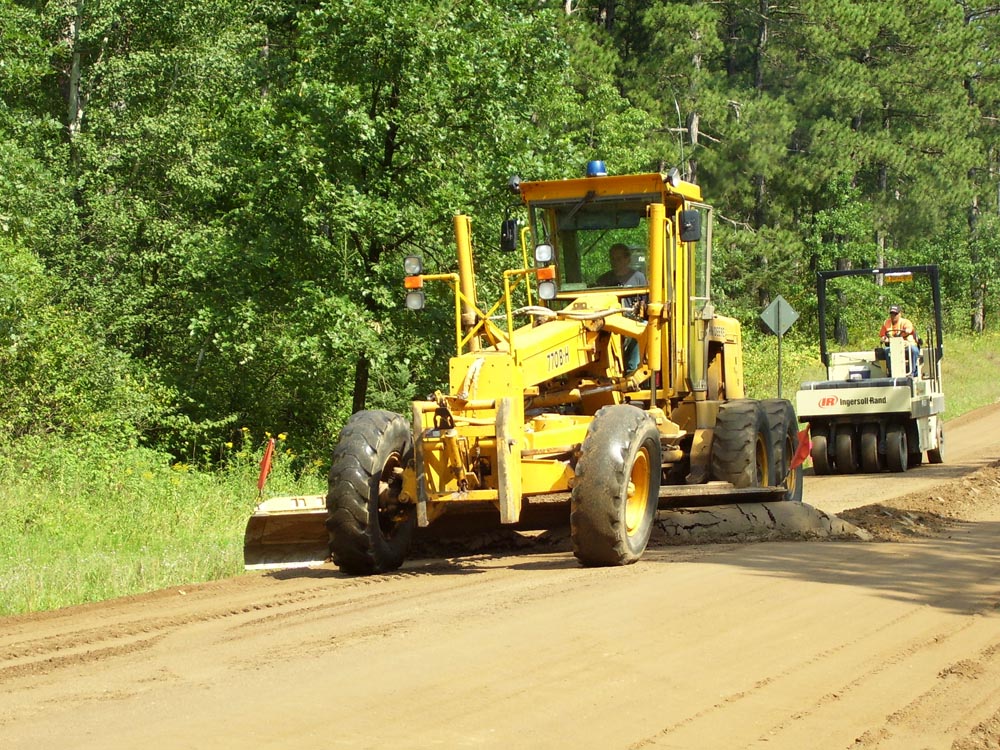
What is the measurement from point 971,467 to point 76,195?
1608 centimetres

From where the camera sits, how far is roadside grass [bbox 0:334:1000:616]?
10.2 meters

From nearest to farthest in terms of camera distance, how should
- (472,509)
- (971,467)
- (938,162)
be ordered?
(472,509)
(971,467)
(938,162)

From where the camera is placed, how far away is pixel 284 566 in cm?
1081

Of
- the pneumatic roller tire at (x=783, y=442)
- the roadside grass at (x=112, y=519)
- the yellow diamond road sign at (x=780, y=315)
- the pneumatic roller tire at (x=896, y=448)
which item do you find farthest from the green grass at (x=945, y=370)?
the pneumatic roller tire at (x=783, y=442)

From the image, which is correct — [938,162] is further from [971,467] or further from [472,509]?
[472,509]

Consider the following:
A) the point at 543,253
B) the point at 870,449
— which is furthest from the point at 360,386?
the point at 543,253

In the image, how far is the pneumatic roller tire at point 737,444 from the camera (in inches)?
462

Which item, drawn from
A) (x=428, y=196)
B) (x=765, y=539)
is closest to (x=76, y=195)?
(x=428, y=196)

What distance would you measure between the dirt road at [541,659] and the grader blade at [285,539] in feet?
2.27

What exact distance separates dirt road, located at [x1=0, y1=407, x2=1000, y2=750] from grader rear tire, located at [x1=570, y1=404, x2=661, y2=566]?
17 centimetres

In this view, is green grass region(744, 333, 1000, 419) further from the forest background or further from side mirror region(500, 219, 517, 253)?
side mirror region(500, 219, 517, 253)

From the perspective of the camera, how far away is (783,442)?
12.9 metres

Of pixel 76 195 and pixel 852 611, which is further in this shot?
pixel 76 195

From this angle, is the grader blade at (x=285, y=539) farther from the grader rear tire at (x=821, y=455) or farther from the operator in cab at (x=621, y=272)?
the grader rear tire at (x=821, y=455)
